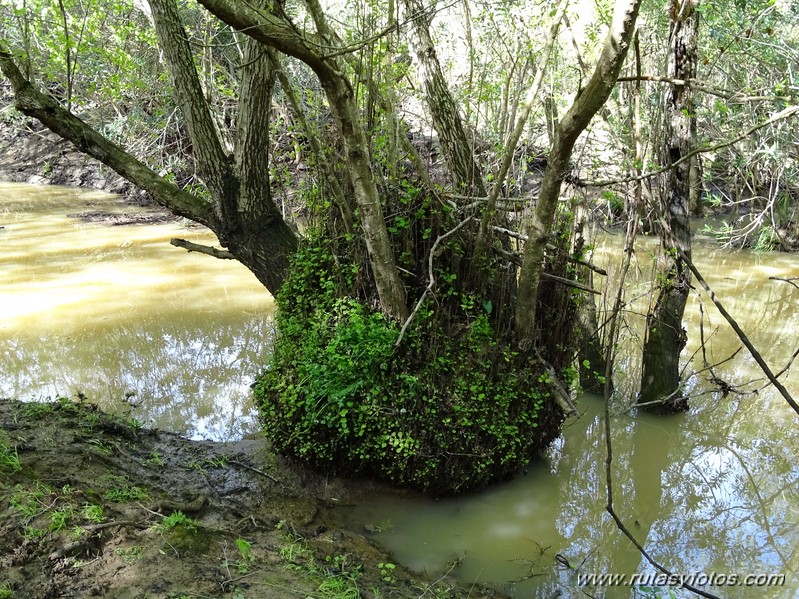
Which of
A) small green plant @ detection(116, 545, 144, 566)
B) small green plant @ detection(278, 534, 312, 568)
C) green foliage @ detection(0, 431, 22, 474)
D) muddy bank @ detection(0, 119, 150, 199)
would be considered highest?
muddy bank @ detection(0, 119, 150, 199)

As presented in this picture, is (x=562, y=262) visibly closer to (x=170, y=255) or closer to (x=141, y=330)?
(x=141, y=330)

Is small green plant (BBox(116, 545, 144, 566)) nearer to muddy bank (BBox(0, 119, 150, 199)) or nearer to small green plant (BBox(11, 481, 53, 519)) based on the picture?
small green plant (BBox(11, 481, 53, 519))

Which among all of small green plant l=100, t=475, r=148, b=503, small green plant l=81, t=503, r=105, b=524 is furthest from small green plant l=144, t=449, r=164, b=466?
small green plant l=81, t=503, r=105, b=524

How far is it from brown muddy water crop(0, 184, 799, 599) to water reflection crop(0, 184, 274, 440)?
3cm

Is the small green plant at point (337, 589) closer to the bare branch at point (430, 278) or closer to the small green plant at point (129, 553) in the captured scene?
the small green plant at point (129, 553)

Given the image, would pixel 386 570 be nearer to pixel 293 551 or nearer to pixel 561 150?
pixel 293 551

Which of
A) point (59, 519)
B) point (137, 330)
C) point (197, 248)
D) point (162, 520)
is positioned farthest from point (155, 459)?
point (137, 330)

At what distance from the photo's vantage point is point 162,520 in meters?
3.16

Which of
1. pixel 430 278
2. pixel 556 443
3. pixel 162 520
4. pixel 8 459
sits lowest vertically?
pixel 556 443

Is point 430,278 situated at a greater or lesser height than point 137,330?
greater

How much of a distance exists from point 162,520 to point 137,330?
5244mm

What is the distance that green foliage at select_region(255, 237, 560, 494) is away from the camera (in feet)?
13.5

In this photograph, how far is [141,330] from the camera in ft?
25.8

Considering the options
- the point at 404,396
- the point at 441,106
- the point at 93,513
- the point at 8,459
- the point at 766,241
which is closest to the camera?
the point at 93,513
